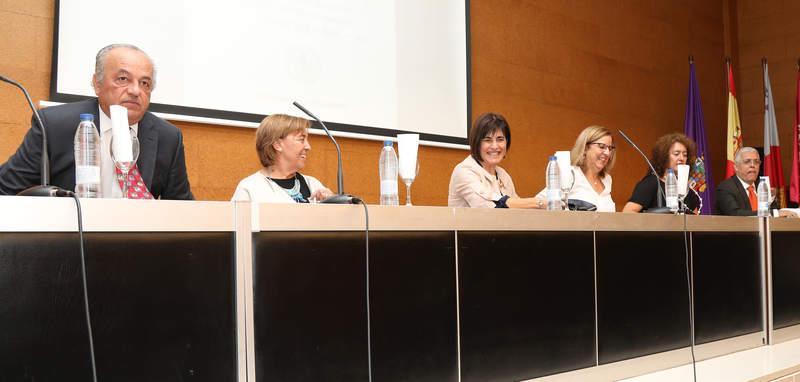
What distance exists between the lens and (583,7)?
5777 millimetres

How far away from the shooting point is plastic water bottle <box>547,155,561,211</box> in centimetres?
261

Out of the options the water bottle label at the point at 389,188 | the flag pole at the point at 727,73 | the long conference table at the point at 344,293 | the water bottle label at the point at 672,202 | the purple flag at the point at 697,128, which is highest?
the flag pole at the point at 727,73

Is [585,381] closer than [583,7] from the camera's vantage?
Yes

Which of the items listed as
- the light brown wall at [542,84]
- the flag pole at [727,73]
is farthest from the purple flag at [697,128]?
the flag pole at [727,73]

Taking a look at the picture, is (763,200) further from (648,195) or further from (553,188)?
(553,188)

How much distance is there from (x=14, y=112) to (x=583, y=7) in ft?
13.7

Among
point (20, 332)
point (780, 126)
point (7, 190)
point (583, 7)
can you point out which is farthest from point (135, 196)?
point (780, 126)

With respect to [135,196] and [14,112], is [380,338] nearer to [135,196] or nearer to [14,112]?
[135,196]

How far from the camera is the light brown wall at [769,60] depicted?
279 inches

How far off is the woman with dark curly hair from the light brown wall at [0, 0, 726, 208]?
1.23 meters

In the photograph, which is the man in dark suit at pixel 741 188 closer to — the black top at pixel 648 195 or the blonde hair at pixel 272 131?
the black top at pixel 648 195

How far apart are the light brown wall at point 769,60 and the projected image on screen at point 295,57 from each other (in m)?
4.02

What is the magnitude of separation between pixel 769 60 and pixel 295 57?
5.36m

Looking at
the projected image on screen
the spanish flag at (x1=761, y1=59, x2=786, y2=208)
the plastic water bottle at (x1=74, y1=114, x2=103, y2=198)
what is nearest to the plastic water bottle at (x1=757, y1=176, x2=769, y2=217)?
the projected image on screen
